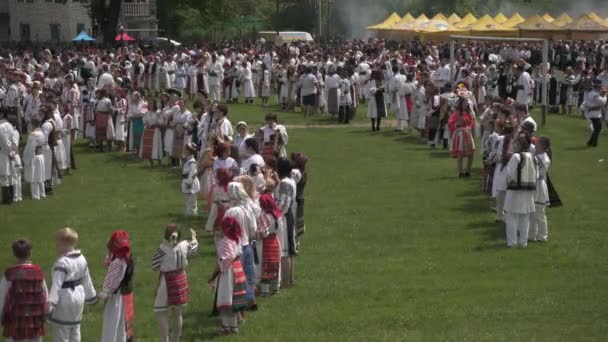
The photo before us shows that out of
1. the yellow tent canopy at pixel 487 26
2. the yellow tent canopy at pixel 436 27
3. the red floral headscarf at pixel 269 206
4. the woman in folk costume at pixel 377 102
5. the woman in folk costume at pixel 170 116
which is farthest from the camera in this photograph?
the yellow tent canopy at pixel 436 27

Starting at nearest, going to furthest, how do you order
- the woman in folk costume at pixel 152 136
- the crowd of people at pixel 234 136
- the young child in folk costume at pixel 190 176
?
1. the crowd of people at pixel 234 136
2. the young child in folk costume at pixel 190 176
3. the woman in folk costume at pixel 152 136

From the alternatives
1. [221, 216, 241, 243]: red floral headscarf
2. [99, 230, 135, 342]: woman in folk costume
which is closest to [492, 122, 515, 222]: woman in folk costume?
[221, 216, 241, 243]: red floral headscarf

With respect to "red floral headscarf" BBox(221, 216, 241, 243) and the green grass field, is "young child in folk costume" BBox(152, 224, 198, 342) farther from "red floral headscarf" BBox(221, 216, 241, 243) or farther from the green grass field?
the green grass field

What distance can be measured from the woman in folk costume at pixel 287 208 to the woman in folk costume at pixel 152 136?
493 inches

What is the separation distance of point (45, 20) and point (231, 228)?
233ft

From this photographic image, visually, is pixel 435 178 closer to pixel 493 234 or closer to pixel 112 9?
pixel 493 234

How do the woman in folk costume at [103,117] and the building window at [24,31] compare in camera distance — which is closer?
the woman in folk costume at [103,117]

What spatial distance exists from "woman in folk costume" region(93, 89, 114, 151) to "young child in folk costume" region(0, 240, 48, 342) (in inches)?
758

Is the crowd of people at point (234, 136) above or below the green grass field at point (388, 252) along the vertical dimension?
above

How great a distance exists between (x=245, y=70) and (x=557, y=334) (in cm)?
3111

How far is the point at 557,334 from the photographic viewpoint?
13.3 m

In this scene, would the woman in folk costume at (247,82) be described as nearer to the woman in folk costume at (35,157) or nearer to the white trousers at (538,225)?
the woman in folk costume at (35,157)

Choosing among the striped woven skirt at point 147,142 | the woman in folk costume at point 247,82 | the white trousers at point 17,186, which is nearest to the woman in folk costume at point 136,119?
the striped woven skirt at point 147,142

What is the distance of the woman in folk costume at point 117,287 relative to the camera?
38.9ft
